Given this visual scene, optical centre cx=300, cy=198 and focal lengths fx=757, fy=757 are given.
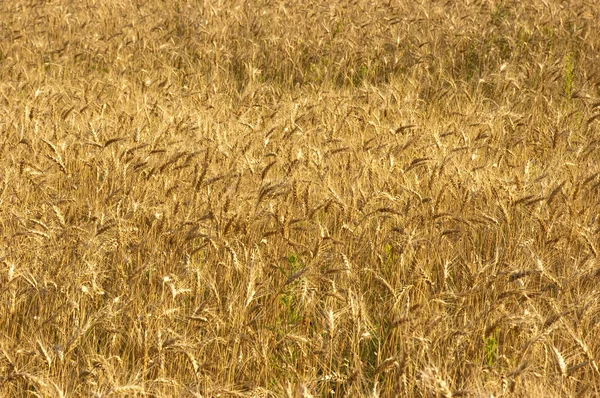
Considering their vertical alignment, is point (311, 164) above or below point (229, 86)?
above

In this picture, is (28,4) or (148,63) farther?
(28,4)

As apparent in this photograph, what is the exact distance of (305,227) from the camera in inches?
115

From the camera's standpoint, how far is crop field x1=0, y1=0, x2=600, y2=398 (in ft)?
6.71

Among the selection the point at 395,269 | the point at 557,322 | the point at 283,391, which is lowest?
the point at 395,269

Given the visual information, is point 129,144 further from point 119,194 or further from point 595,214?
point 595,214

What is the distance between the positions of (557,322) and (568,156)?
2.14m

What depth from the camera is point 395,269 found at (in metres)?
2.64

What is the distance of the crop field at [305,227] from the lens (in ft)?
6.71

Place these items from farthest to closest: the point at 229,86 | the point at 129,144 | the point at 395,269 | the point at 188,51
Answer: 1. the point at 188,51
2. the point at 229,86
3. the point at 129,144
4. the point at 395,269

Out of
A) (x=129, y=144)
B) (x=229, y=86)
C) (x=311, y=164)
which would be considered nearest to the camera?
(x=311, y=164)

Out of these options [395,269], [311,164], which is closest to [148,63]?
[311,164]

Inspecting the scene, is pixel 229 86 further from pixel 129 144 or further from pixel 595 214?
pixel 595 214

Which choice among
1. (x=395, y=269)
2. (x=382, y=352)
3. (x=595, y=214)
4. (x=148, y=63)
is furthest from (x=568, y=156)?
(x=148, y=63)

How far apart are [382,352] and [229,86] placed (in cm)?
380
